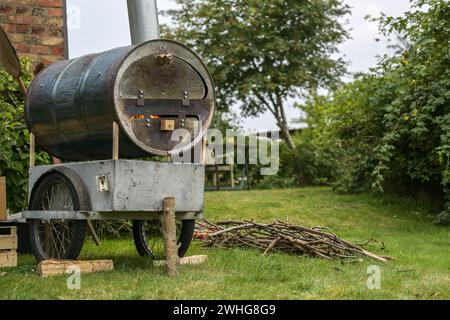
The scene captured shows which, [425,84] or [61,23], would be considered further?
[425,84]

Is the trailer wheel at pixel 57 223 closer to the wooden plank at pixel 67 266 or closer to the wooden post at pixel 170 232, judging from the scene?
the wooden plank at pixel 67 266

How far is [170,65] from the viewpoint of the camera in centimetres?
511

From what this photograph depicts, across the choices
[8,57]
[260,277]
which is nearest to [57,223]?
[8,57]

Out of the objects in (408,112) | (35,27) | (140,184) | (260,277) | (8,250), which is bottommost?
(260,277)

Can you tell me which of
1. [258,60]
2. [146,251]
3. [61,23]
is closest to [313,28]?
[258,60]

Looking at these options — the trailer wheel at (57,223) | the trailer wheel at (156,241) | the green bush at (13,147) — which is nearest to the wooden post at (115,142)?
the trailer wheel at (57,223)

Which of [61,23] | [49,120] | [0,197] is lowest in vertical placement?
[0,197]

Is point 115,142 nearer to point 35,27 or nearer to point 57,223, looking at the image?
point 57,223

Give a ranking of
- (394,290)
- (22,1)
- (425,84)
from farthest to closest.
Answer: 1. (425,84)
2. (22,1)
3. (394,290)

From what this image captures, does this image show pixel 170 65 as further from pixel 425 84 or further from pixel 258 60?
pixel 258 60

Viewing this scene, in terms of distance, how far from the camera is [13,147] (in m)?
6.57

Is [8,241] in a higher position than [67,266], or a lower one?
higher

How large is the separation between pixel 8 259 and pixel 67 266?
750 millimetres

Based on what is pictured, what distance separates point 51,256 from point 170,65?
5.75ft
